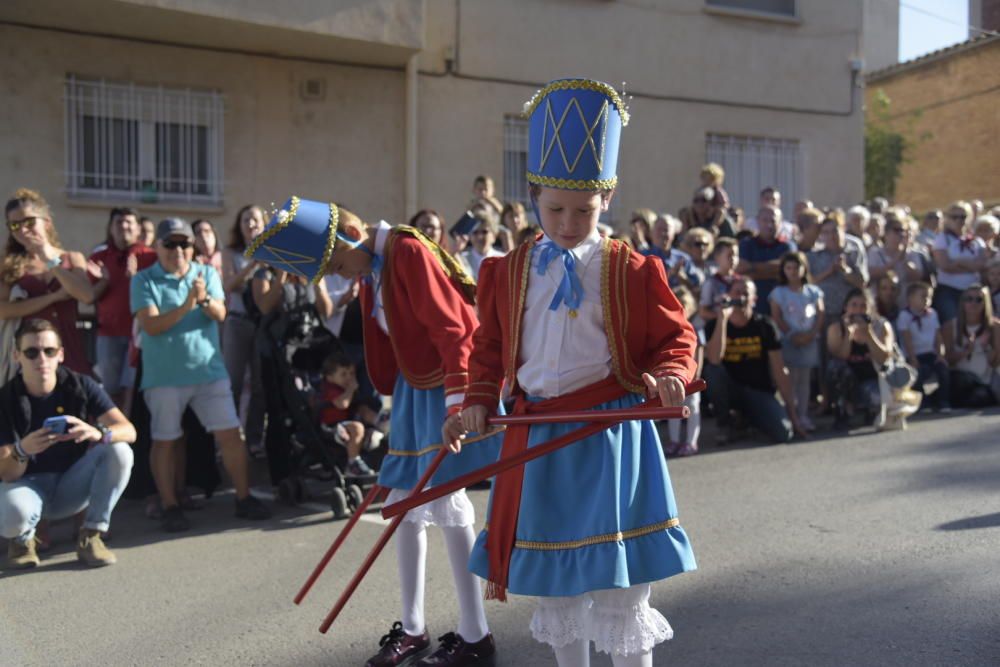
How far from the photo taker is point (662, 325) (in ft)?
10.0

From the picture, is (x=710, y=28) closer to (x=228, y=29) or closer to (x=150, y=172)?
(x=228, y=29)

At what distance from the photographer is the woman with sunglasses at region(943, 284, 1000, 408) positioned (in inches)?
404

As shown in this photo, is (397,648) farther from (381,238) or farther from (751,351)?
(751,351)

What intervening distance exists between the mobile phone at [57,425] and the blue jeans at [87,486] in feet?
0.99

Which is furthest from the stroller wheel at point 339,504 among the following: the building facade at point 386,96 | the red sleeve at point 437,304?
the building facade at point 386,96

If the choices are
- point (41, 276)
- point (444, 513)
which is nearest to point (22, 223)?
point (41, 276)

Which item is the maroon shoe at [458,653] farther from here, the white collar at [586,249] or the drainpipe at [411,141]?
the drainpipe at [411,141]

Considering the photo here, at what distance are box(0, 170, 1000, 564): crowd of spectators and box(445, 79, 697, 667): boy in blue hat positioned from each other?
133 inches

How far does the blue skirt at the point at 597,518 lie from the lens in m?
2.90

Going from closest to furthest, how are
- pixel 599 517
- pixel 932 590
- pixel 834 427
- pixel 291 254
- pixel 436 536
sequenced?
pixel 599 517
pixel 291 254
pixel 932 590
pixel 436 536
pixel 834 427

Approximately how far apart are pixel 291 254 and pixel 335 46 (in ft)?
28.2

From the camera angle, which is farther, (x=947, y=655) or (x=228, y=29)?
(x=228, y=29)

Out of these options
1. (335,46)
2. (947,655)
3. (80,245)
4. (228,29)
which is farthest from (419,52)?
(947,655)

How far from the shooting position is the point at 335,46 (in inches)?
465
